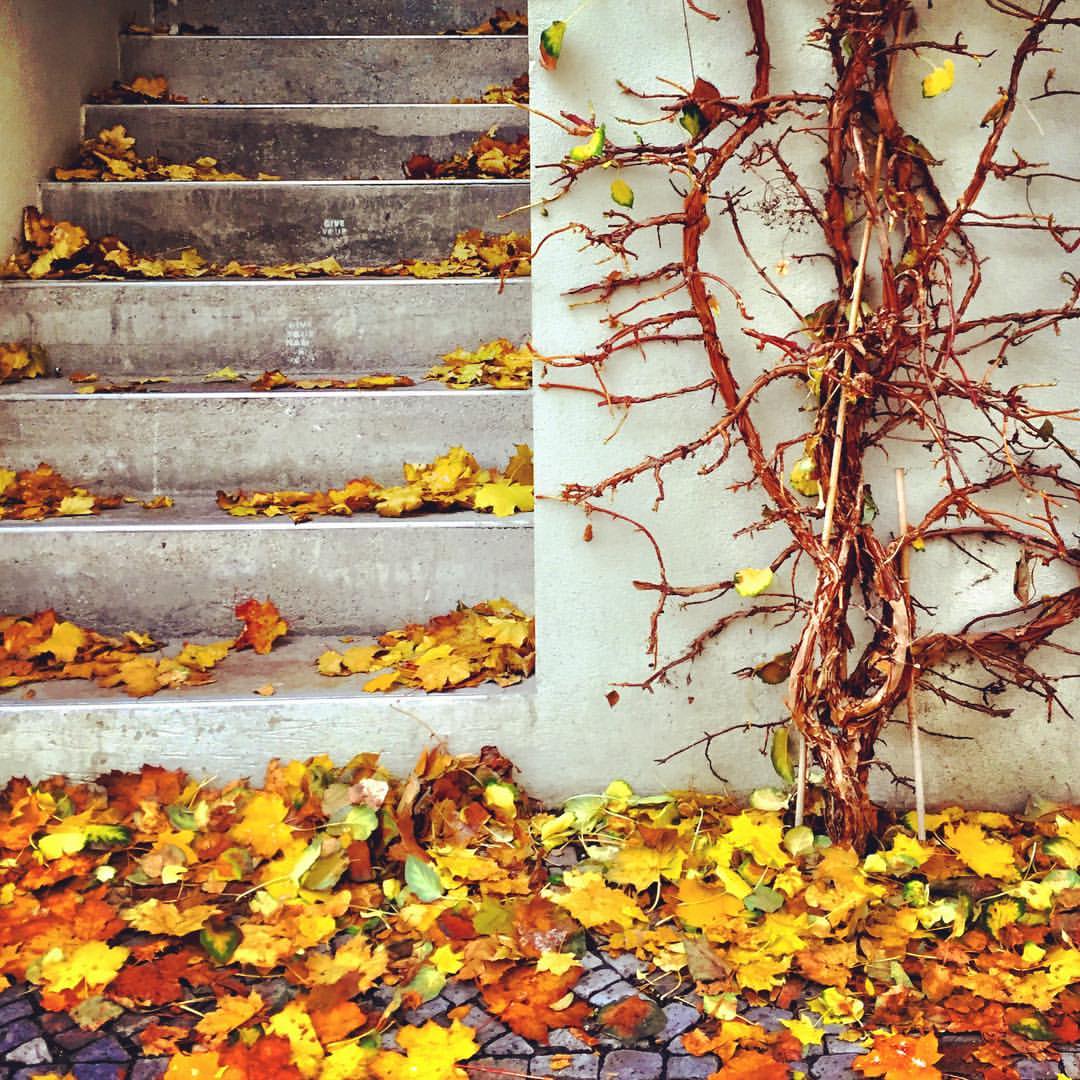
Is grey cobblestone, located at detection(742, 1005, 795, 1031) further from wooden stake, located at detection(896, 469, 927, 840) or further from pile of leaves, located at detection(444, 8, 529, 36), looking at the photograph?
pile of leaves, located at detection(444, 8, 529, 36)

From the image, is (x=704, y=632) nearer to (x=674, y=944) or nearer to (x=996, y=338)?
(x=674, y=944)

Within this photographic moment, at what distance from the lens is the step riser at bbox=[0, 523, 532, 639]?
279 cm

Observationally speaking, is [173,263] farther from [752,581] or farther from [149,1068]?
[149,1068]

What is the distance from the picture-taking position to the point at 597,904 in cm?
219

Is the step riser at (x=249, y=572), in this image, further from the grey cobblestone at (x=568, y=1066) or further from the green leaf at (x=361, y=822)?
the grey cobblestone at (x=568, y=1066)

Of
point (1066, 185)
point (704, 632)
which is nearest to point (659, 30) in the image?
point (1066, 185)

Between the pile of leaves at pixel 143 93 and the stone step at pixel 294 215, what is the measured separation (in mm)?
785

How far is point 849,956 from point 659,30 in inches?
72.1

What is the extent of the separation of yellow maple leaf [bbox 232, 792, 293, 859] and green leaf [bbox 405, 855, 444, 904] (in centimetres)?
28

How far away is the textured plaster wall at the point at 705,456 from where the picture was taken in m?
2.27

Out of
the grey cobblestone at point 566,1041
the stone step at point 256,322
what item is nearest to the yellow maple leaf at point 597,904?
the grey cobblestone at point 566,1041

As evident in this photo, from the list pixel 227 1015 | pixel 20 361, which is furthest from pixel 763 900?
pixel 20 361

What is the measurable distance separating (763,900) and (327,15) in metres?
4.11

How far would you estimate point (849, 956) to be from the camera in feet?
6.64
